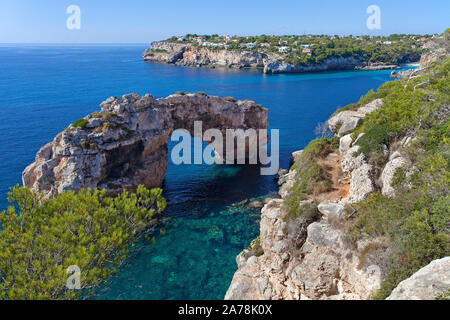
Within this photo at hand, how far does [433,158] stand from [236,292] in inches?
420

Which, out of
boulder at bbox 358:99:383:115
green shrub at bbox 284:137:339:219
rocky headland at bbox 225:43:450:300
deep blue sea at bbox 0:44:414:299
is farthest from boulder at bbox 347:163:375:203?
deep blue sea at bbox 0:44:414:299

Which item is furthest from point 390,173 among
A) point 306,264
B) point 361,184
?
point 306,264

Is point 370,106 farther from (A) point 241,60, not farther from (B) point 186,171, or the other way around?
(A) point 241,60

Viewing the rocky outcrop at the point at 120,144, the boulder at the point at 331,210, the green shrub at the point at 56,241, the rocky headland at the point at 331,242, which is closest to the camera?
the green shrub at the point at 56,241

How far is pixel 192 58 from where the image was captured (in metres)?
136

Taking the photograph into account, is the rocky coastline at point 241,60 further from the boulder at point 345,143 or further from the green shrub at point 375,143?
the green shrub at point 375,143

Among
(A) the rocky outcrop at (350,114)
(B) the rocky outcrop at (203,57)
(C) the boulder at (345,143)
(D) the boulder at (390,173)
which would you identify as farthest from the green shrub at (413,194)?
(B) the rocky outcrop at (203,57)

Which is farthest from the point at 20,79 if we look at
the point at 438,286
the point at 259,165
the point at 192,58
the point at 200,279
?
the point at 438,286

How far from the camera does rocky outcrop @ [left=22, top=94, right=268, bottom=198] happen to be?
944 inches

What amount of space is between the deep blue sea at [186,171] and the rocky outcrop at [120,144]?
16.0 feet

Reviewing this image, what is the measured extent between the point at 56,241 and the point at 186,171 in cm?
2672

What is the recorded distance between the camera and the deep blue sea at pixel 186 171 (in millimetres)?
20344

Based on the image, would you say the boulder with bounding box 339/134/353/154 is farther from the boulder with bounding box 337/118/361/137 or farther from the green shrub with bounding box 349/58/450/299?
the green shrub with bounding box 349/58/450/299

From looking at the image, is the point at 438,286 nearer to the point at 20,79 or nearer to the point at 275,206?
the point at 275,206
